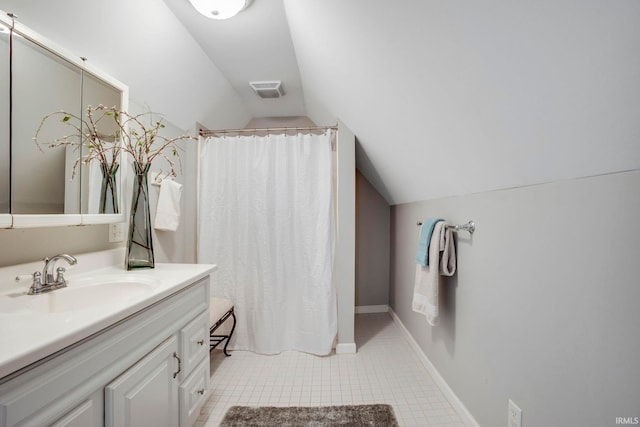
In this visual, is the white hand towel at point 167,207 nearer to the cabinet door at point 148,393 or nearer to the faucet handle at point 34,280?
the faucet handle at point 34,280

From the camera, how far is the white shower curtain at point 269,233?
2164 mm

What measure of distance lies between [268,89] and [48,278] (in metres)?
2.18

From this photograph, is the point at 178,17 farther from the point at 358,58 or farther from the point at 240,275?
the point at 240,275

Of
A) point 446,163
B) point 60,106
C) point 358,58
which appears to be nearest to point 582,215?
point 446,163

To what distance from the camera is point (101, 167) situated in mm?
1336

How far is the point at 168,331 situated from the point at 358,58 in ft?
5.26

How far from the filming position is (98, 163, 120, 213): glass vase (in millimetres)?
1345

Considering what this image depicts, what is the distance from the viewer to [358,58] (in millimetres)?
1414

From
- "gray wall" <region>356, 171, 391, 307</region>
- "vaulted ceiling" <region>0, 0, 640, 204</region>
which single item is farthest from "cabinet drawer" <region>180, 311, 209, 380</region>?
"gray wall" <region>356, 171, 391, 307</region>

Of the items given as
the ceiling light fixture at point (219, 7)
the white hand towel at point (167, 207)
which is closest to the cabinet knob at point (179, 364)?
the white hand towel at point (167, 207)

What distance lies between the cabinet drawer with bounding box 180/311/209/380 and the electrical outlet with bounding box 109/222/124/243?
2.12ft

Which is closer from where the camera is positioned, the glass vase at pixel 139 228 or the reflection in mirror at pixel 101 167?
the reflection in mirror at pixel 101 167

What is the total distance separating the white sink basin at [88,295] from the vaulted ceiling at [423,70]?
1.05 meters

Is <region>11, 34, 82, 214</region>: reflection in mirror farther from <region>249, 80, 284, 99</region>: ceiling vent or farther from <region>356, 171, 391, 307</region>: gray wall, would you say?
<region>356, 171, 391, 307</region>: gray wall
